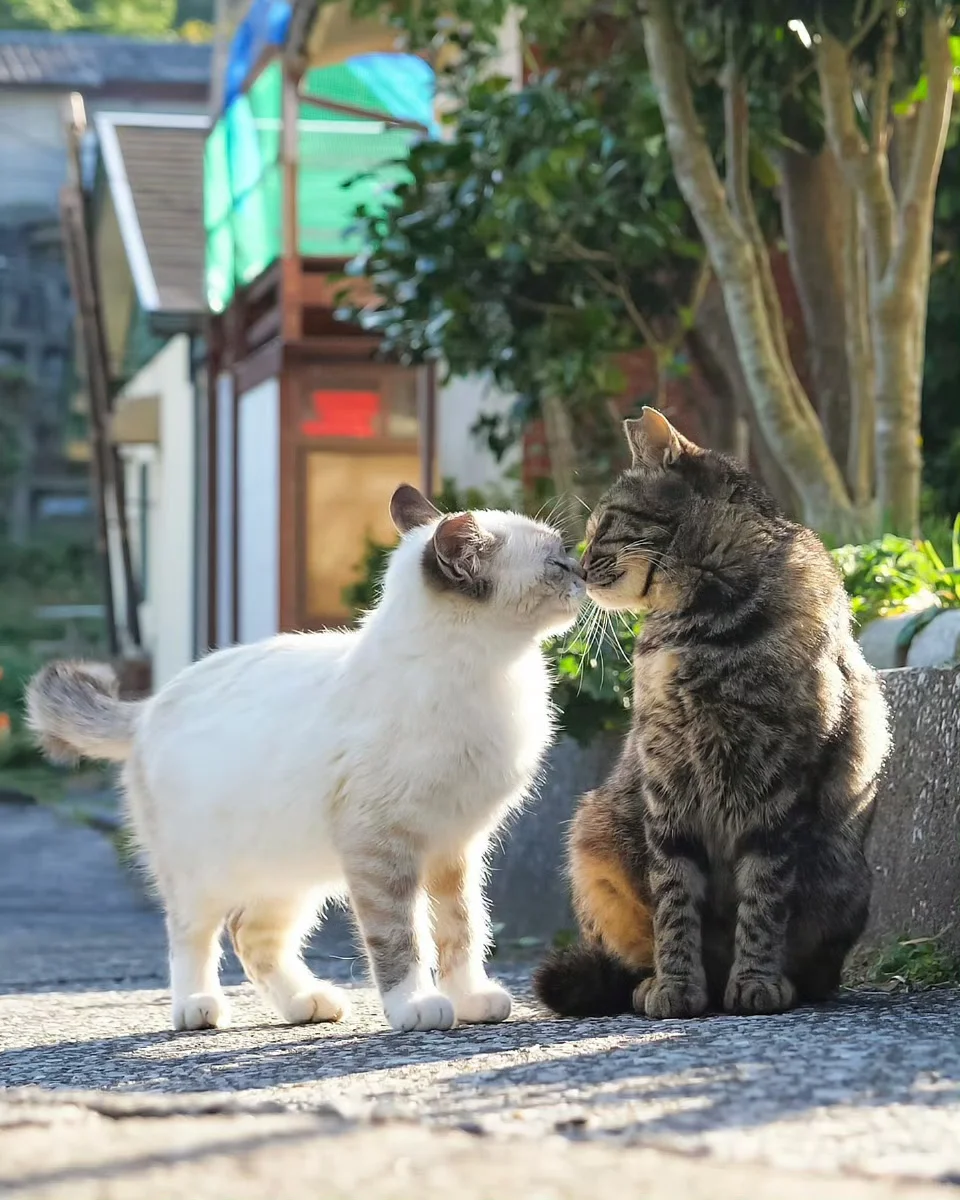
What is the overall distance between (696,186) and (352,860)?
13.6 ft

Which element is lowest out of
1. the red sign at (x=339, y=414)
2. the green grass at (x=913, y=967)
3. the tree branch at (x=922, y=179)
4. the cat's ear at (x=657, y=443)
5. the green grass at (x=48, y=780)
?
the green grass at (x=48, y=780)

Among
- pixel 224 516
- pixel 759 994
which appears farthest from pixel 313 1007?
pixel 224 516

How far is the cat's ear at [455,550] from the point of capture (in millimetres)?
4293

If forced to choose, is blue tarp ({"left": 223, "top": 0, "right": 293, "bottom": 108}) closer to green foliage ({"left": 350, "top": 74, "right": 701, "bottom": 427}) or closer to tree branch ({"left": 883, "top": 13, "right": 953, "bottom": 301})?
green foliage ({"left": 350, "top": 74, "right": 701, "bottom": 427})

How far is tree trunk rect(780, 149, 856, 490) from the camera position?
8.73 metres

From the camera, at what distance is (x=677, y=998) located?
13.5ft

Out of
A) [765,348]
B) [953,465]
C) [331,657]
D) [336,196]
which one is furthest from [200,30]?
[331,657]

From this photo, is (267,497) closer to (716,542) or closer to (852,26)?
(852,26)

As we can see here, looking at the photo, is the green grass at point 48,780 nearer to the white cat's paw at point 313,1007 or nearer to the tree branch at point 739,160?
the tree branch at point 739,160

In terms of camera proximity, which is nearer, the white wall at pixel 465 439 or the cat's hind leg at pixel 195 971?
the cat's hind leg at pixel 195 971

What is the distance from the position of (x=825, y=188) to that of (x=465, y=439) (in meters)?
5.16

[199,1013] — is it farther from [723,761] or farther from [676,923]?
[723,761]

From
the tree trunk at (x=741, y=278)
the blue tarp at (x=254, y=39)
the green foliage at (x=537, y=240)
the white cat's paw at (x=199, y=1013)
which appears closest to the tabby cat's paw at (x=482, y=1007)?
the white cat's paw at (x=199, y=1013)

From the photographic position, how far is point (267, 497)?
1480 centimetres
